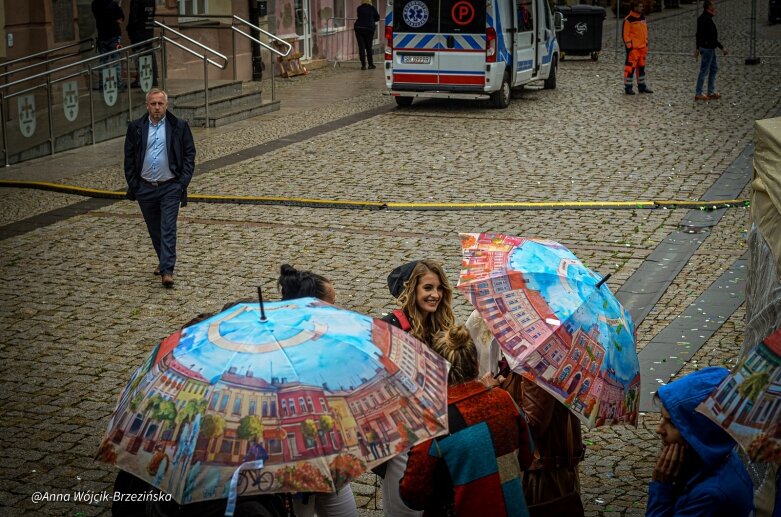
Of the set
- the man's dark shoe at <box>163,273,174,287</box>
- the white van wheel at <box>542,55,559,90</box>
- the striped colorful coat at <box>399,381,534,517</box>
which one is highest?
the white van wheel at <box>542,55,559,90</box>

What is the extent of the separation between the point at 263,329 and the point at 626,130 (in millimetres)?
15108

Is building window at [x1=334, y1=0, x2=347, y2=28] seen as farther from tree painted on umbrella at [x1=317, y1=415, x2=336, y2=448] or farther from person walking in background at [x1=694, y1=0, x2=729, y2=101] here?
tree painted on umbrella at [x1=317, y1=415, x2=336, y2=448]

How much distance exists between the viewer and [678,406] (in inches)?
155

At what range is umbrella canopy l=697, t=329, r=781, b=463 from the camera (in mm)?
3590

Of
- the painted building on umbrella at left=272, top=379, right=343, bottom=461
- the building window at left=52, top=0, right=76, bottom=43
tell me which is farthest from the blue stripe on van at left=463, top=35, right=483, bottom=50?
the painted building on umbrella at left=272, top=379, right=343, bottom=461

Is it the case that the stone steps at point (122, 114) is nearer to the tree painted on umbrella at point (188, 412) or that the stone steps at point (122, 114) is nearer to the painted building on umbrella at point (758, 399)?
the tree painted on umbrella at point (188, 412)

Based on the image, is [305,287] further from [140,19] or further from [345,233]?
[140,19]

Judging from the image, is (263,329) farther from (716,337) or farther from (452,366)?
(716,337)

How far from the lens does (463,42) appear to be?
2050 centimetres

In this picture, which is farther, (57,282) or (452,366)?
(57,282)

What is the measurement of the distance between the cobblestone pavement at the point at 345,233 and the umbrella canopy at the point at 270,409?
206 cm

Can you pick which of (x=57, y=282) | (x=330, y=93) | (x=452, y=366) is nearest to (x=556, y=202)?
(x=57, y=282)

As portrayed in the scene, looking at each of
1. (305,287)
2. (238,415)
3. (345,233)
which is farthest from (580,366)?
(345,233)

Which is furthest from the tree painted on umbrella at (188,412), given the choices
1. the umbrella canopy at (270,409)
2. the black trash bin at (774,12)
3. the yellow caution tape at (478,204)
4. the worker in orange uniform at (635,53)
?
the black trash bin at (774,12)
